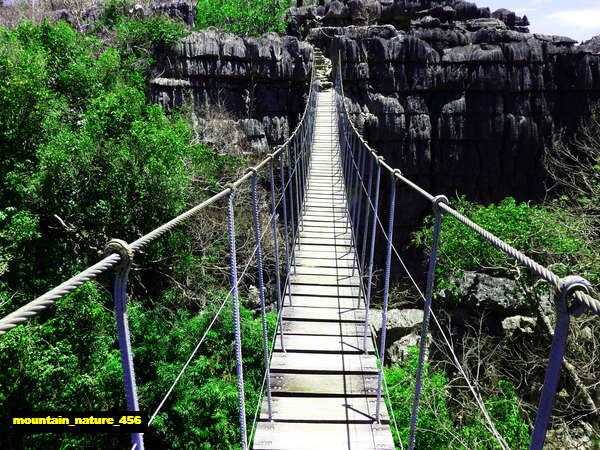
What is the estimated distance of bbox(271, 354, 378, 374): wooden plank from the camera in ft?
7.22

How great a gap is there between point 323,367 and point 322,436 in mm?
459

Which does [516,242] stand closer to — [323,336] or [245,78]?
[323,336]

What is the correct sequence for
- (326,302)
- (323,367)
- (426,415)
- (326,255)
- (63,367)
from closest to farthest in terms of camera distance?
(323,367)
(326,302)
(326,255)
(63,367)
(426,415)

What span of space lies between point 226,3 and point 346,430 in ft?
55.2

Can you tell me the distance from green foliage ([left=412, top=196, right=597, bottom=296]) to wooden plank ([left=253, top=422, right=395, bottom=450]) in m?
4.58

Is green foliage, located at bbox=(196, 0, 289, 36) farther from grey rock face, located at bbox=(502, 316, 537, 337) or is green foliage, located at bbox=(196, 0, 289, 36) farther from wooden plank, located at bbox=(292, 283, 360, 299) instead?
wooden plank, located at bbox=(292, 283, 360, 299)

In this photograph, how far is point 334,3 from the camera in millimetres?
17609

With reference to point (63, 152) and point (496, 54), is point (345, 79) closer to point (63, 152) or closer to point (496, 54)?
point (496, 54)

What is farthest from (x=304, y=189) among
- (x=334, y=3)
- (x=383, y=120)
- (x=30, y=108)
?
(x=334, y=3)

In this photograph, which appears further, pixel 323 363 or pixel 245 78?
pixel 245 78

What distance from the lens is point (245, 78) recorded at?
12188 millimetres

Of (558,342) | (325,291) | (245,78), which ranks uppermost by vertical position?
(245,78)

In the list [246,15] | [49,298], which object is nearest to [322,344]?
[49,298]

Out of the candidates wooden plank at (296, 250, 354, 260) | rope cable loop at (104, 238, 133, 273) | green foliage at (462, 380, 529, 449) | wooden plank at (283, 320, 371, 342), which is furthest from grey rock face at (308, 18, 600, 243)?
rope cable loop at (104, 238, 133, 273)
